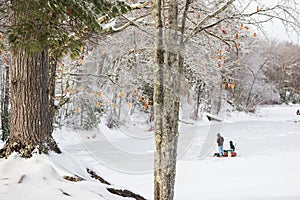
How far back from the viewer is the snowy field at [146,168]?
3164mm

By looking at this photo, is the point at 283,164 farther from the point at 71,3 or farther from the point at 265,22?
the point at 71,3

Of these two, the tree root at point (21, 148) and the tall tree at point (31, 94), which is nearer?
the tall tree at point (31, 94)

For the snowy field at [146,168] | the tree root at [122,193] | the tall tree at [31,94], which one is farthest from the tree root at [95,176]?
the tall tree at [31,94]

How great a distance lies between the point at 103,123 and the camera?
1738cm

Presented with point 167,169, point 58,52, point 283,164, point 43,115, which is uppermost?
point 58,52

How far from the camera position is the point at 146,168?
9273mm

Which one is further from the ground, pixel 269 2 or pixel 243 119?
pixel 269 2

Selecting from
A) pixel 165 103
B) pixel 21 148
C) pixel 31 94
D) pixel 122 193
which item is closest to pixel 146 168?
pixel 122 193

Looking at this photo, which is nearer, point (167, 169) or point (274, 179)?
point (167, 169)

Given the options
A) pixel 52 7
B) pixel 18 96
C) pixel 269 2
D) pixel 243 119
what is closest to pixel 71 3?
pixel 52 7

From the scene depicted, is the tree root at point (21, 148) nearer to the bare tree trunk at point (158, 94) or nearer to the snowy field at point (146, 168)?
the snowy field at point (146, 168)

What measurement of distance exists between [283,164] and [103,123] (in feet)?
33.6

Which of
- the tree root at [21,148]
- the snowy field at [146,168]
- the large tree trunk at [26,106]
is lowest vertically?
the snowy field at [146,168]

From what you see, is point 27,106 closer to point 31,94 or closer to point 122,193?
point 31,94
